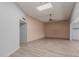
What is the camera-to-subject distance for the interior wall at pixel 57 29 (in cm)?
1551

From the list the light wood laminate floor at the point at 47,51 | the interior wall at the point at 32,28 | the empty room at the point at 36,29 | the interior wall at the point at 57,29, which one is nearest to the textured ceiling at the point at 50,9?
the empty room at the point at 36,29

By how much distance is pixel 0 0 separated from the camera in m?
3.94

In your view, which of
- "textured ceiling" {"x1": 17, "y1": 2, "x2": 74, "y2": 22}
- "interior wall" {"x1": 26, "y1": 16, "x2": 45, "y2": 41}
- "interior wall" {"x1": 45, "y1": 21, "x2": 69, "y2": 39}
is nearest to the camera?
"textured ceiling" {"x1": 17, "y1": 2, "x2": 74, "y2": 22}

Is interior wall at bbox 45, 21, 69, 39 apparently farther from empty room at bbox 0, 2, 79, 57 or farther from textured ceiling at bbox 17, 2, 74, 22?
textured ceiling at bbox 17, 2, 74, 22

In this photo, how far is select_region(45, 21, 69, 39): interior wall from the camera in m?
15.5

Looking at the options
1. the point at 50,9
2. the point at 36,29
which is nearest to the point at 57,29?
the point at 36,29

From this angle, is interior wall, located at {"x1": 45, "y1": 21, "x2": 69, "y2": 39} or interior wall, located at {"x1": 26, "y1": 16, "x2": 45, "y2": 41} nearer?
interior wall, located at {"x1": 26, "y1": 16, "x2": 45, "y2": 41}

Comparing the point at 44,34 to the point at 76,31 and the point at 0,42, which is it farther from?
the point at 0,42

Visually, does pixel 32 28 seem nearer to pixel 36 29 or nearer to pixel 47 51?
pixel 36 29

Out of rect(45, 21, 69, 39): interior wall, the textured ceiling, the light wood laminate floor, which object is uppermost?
the textured ceiling

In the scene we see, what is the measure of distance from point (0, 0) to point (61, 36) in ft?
42.4

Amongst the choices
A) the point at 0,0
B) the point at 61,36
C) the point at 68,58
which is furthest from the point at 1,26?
the point at 61,36

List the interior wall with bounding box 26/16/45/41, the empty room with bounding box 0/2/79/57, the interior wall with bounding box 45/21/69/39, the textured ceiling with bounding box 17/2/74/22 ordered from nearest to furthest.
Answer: the empty room with bounding box 0/2/79/57, the textured ceiling with bounding box 17/2/74/22, the interior wall with bounding box 26/16/45/41, the interior wall with bounding box 45/21/69/39

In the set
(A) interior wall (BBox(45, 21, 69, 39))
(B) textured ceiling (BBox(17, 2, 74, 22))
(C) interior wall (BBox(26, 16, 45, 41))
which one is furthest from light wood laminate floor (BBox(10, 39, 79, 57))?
(A) interior wall (BBox(45, 21, 69, 39))
